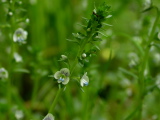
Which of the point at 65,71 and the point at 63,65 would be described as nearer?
the point at 65,71

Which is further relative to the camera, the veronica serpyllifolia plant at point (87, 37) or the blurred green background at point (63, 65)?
the blurred green background at point (63, 65)

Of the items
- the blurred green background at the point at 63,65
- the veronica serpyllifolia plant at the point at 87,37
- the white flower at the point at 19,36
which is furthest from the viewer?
the blurred green background at the point at 63,65

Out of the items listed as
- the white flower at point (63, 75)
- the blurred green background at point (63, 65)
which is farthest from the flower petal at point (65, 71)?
the blurred green background at point (63, 65)

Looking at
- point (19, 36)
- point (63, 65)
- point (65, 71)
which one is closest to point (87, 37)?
point (65, 71)

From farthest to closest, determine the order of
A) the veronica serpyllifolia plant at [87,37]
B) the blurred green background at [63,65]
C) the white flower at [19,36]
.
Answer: the blurred green background at [63,65], the white flower at [19,36], the veronica serpyllifolia plant at [87,37]

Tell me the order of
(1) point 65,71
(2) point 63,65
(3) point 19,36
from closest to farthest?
(1) point 65,71, (3) point 19,36, (2) point 63,65


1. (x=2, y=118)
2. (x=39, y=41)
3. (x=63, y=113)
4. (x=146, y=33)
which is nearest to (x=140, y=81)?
(x=146, y=33)

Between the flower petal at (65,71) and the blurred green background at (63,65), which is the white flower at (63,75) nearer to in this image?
the flower petal at (65,71)

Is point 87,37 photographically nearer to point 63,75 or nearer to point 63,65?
point 63,75

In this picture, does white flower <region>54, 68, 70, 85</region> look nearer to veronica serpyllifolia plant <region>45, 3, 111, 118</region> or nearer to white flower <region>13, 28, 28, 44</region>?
veronica serpyllifolia plant <region>45, 3, 111, 118</region>

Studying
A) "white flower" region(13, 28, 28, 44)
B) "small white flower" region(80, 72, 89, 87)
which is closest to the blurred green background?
"white flower" region(13, 28, 28, 44)

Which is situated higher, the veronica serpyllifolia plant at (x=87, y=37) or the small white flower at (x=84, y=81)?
the veronica serpyllifolia plant at (x=87, y=37)
